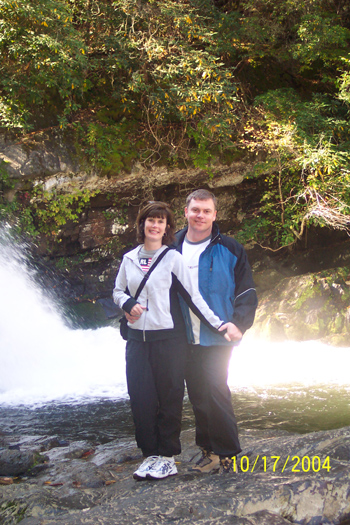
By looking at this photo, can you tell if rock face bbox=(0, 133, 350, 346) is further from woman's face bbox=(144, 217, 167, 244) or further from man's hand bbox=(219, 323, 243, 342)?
woman's face bbox=(144, 217, 167, 244)

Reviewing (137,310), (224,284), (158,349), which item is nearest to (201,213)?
(224,284)

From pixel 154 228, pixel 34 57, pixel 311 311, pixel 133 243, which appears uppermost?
pixel 34 57

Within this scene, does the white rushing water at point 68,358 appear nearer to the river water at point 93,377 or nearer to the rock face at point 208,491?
the river water at point 93,377

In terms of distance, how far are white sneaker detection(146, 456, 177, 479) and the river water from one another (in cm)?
180

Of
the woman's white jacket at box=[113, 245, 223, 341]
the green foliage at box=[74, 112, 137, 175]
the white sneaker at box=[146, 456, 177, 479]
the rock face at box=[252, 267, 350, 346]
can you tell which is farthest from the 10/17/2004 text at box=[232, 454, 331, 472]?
the green foliage at box=[74, 112, 137, 175]

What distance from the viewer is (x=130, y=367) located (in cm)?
261

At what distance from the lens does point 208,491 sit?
2098 mm

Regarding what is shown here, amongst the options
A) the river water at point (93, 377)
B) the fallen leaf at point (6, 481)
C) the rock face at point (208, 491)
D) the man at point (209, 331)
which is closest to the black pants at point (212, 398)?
the man at point (209, 331)

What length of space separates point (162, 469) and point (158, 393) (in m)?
0.45

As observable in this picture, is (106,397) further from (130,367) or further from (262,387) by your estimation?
(130,367)

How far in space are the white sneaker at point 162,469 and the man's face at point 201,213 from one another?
150 centimetres

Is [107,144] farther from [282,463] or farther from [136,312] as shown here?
[282,463]

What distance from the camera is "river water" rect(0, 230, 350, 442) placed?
450cm

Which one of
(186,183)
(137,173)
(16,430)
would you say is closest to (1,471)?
(16,430)
